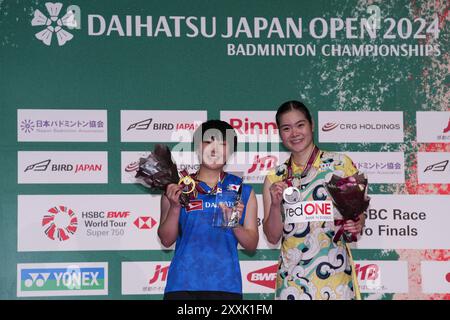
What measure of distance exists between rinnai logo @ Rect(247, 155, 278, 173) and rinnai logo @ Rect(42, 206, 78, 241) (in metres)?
1.30

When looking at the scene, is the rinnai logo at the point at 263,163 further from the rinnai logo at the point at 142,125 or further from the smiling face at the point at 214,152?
the smiling face at the point at 214,152

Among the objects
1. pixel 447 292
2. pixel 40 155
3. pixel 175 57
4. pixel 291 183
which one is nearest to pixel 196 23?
pixel 175 57

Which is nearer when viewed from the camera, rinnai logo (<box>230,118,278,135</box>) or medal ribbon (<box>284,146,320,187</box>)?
medal ribbon (<box>284,146,320,187</box>)

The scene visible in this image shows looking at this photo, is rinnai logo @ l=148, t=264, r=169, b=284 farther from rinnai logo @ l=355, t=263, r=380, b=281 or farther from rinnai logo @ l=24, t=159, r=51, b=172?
rinnai logo @ l=355, t=263, r=380, b=281

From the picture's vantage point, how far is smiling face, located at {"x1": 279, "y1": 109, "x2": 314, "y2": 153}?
376cm

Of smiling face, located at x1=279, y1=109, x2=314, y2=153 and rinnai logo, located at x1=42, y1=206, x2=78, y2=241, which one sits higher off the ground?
smiling face, located at x1=279, y1=109, x2=314, y2=153

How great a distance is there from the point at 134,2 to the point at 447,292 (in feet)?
10.1

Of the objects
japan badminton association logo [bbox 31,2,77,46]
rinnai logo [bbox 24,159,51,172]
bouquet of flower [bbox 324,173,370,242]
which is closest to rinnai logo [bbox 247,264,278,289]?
Result: bouquet of flower [bbox 324,173,370,242]

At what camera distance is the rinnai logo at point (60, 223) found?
4852mm

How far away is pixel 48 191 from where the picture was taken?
4887mm

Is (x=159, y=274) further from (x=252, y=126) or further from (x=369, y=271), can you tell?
(x=369, y=271)

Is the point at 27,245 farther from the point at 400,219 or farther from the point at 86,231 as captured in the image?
the point at 400,219

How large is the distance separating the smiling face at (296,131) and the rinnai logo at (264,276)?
4.72 feet
